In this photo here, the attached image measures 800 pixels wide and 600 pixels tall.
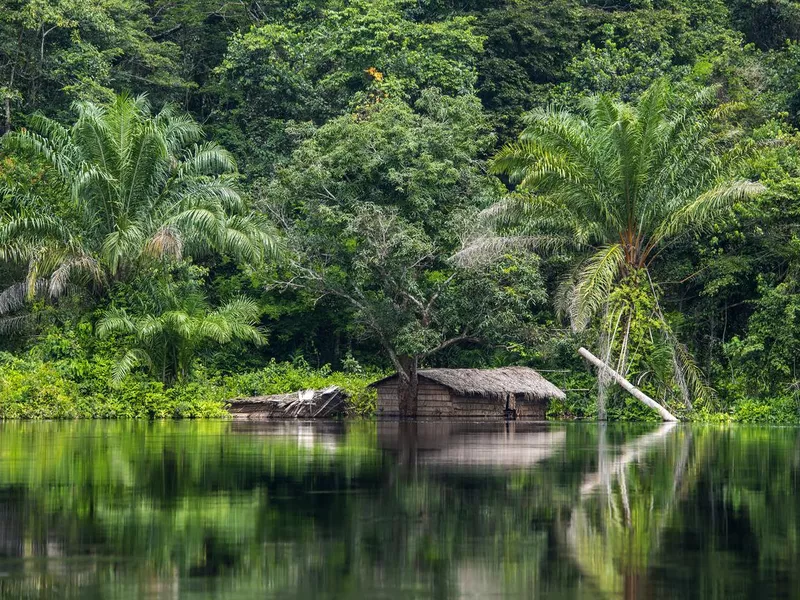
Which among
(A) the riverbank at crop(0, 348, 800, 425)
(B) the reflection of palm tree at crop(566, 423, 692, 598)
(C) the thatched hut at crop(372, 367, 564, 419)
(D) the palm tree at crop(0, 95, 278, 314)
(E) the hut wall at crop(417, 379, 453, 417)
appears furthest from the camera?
(E) the hut wall at crop(417, 379, 453, 417)

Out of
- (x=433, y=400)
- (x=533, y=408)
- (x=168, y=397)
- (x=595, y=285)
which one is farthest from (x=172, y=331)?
(x=595, y=285)

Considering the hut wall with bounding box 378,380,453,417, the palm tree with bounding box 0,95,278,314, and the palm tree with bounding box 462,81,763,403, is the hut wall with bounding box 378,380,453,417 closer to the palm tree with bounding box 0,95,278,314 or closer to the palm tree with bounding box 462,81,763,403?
the palm tree with bounding box 462,81,763,403

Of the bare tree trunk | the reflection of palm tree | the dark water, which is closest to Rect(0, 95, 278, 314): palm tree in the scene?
the bare tree trunk

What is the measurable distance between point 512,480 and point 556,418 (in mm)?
20684

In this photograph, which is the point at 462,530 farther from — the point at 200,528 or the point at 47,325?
the point at 47,325

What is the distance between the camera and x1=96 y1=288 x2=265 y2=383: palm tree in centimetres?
2984

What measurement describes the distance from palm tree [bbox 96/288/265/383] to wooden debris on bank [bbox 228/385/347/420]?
1.66m

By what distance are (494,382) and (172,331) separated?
806 cm

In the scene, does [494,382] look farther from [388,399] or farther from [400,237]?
[400,237]

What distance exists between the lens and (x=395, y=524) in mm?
8227

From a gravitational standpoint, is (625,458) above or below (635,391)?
below

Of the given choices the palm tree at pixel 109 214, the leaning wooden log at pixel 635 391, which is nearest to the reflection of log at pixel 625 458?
the leaning wooden log at pixel 635 391

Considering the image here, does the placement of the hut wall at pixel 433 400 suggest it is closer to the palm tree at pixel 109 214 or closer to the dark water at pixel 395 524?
the palm tree at pixel 109 214

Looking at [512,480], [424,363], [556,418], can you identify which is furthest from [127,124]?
[512,480]
